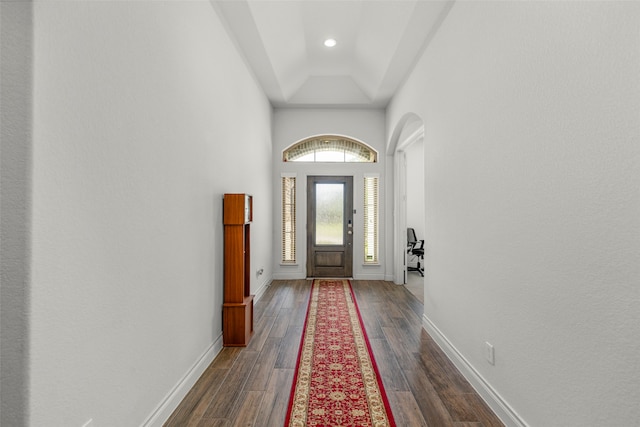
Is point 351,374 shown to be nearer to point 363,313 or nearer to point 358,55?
point 363,313

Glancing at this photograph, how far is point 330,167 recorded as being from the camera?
6.05 meters

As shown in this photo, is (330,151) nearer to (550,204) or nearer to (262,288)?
(262,288)

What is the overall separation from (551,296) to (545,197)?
502mm

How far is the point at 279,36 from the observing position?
12.4 feet

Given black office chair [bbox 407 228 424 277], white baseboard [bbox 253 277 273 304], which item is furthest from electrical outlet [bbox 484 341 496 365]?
black office chair [bbox 407 228 424 277]

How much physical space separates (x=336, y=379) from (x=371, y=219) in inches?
153

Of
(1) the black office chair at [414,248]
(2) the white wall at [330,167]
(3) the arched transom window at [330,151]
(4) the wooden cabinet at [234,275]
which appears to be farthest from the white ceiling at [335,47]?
(1) the black office chair at [414,248]

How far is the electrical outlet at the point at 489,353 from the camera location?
213 cm

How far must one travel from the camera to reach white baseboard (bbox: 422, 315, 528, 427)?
1889 mm

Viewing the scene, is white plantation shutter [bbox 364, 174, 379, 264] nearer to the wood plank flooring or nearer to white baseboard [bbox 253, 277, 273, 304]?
white baseboard [bbox 253, 277, 273, 304]

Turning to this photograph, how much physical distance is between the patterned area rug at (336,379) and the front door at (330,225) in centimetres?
214

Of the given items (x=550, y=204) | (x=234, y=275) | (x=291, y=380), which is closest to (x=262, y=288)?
(x=234, y=275)

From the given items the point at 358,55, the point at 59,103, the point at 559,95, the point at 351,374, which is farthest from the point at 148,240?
the point at 358,55

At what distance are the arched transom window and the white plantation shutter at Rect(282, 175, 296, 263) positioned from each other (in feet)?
1.58
